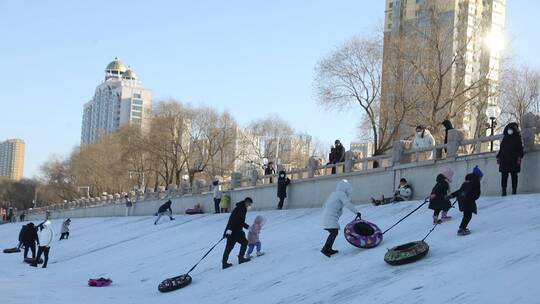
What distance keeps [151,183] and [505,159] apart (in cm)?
6194

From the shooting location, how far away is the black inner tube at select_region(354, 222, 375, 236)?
43.3ft

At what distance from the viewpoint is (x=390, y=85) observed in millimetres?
35000

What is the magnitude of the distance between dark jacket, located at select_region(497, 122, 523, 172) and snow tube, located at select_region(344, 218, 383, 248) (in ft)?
12.7

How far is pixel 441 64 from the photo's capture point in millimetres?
34062

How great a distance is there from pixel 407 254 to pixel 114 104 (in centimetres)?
14257

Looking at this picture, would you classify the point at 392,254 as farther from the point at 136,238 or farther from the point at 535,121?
the point at 136,238

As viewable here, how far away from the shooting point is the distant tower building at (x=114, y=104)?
144 meters

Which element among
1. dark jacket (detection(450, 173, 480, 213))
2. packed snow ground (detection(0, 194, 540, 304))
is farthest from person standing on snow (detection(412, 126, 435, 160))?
dark jacket (detection(450, 173, 480, 213))

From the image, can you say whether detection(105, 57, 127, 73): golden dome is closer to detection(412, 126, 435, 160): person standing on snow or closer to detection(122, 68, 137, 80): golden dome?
detection(122, 68, 137, 80): golden dome

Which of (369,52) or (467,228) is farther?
(369,52)

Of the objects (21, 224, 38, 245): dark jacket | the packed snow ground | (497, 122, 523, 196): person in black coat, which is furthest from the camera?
(21, 224, 38, 245): dark jacket

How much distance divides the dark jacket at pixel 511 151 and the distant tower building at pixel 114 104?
397 feet

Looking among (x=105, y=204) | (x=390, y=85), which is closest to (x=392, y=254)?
(x=390, y=85)

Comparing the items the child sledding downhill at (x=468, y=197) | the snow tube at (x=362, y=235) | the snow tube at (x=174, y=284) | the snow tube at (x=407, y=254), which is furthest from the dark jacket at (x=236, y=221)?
the child sledding downhill at (x=468, y=197)
